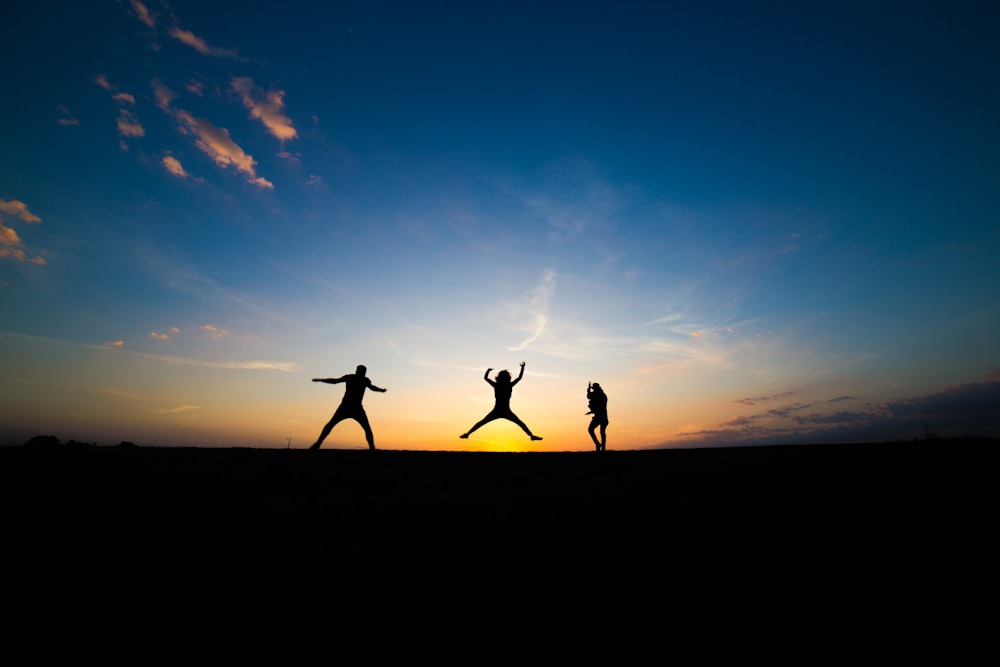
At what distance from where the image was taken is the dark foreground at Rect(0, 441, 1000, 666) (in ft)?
9.20

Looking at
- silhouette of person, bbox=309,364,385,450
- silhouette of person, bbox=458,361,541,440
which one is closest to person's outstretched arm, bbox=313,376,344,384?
silhouette of person, bbox=309,364,385,450

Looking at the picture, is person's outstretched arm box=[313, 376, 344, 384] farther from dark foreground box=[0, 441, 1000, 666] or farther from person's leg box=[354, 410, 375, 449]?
dark foreground box=[0, 441, 1000, 666]

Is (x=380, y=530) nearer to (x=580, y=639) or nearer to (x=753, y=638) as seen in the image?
(x=580, y=639)

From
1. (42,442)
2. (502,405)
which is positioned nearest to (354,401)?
(502,405)

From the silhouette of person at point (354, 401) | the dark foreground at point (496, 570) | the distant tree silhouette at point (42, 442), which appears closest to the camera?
the dark foreground at point (496, 570)

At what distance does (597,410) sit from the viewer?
13766 millimetres

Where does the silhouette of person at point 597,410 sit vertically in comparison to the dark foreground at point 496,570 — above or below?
above

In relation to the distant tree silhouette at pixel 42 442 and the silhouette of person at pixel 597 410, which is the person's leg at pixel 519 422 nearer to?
the silhouette of person at pixel 597 410

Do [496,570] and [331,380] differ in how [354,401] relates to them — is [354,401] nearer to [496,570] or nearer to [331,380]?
[331,380]

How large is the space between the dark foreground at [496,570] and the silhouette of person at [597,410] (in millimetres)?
7027

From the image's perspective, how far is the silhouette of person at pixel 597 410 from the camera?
13.7 metres

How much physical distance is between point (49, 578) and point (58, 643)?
43.4 inches

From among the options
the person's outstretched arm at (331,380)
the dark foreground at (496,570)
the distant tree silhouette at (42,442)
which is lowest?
the dark foreground at (496,570)

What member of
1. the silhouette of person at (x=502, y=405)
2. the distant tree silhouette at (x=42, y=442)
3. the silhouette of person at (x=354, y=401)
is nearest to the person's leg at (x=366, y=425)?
the silhouette of person at (x=354, y=401)
